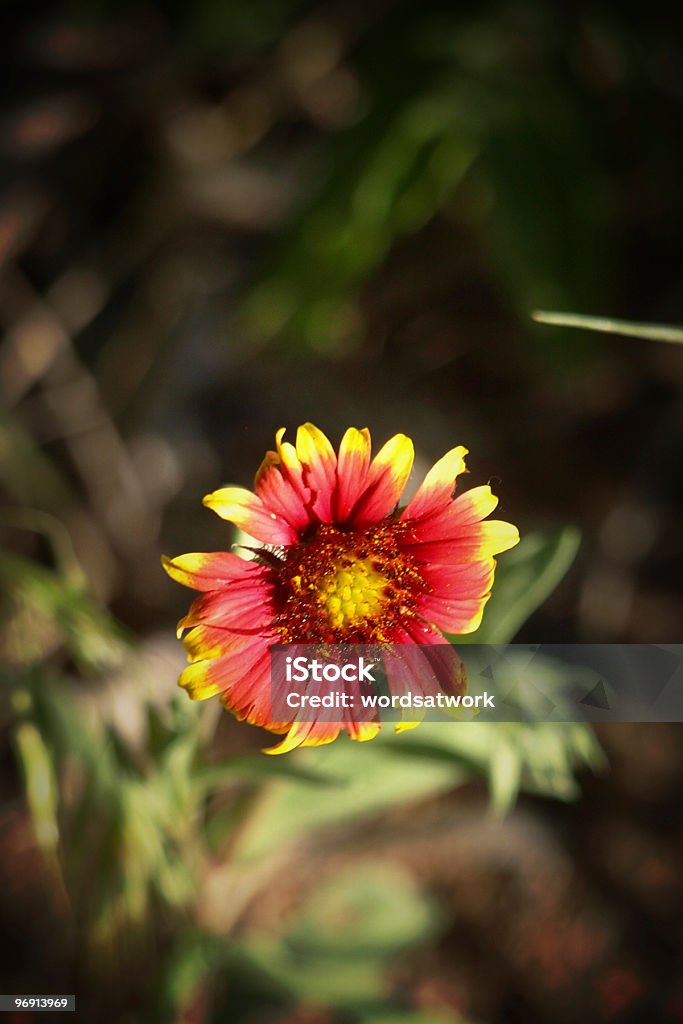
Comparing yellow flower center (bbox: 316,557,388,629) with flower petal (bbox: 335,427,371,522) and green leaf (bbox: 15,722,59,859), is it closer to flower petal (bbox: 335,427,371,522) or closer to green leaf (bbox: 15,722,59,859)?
flower petal (bbox: 335,427,371,522)

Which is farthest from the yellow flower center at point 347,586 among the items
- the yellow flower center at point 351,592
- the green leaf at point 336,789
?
the green leaf at point 336,789

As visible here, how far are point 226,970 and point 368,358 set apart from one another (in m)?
0.48

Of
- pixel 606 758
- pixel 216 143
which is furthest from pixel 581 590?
pixel 216 143

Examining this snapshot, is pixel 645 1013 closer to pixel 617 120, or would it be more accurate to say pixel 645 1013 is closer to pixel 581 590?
pixel 581 590

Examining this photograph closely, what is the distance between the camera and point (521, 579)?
36 cm

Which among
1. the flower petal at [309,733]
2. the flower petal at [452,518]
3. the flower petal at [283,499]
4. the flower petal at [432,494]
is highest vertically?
the flower petal at [283,499]

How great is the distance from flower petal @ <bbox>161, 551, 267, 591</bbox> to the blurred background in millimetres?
78

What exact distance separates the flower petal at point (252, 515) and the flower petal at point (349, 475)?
0.02 m

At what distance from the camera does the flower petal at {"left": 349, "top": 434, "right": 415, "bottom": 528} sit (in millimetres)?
301

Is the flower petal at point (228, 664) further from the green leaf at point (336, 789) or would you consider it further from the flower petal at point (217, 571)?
the green leaf at point (336, 789)

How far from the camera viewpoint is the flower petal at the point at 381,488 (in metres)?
0.30

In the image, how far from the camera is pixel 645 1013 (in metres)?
0.54

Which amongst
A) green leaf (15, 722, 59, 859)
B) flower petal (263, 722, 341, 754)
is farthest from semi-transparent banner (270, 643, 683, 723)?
green leaf (15, 722, 59, 859)

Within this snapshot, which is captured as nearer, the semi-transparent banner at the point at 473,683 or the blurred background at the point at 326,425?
the semi-transparent banner at the point at 473,683
